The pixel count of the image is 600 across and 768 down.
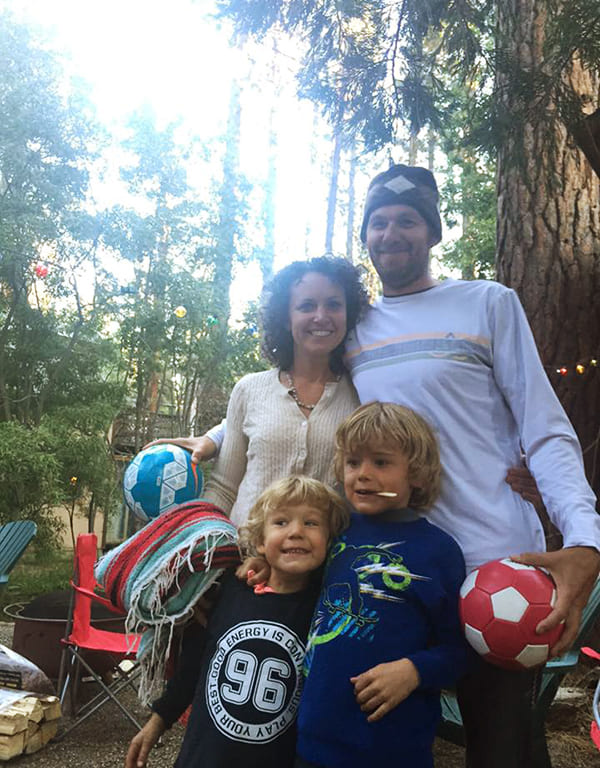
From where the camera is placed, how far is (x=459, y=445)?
1645 millimetres

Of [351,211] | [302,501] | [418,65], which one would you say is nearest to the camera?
[302,501]

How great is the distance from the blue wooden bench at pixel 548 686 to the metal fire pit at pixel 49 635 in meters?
2.63

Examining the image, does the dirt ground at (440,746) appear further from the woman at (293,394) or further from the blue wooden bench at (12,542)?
the woman at (293,394)

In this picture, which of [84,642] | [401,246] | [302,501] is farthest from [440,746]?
[401,246]

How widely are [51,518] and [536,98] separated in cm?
837

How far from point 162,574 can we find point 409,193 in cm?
123

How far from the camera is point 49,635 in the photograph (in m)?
4.54

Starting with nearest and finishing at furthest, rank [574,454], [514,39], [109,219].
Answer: [574,454] < [514,39] < [109,219]

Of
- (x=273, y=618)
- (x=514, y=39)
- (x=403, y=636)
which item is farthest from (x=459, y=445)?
(x=514, y=39)

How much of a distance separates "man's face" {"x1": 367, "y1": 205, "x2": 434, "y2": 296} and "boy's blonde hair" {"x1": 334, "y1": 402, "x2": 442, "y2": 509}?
0.46 metres

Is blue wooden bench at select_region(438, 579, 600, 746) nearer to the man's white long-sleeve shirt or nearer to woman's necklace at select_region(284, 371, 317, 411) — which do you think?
the man's white long-sleeve shirt

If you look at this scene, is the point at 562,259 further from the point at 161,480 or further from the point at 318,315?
the point at 161,480

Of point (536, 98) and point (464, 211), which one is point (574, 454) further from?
point (464, 211)

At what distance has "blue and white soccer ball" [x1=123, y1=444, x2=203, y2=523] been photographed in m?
1.99
